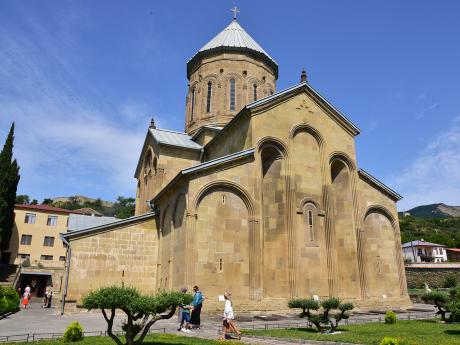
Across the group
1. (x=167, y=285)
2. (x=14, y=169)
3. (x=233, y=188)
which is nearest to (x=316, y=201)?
(x=233, y=188)

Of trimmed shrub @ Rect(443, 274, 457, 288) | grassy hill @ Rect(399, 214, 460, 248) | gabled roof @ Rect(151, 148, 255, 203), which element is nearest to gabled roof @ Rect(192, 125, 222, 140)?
gabled roof @ Rect(151, 148, 255, 203)

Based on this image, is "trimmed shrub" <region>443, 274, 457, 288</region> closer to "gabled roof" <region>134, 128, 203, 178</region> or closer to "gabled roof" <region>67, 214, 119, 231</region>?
"gabled roof" <region>134, 128, 203, 178</region>

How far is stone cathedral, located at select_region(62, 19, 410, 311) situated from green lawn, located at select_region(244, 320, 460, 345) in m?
3.66

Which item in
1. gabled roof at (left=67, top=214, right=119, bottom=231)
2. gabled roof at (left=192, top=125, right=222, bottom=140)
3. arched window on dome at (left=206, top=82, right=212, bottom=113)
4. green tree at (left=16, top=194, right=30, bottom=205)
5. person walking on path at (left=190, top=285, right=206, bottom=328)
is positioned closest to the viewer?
person walking on path at (left=190, top=285, right=206, bottom=328)

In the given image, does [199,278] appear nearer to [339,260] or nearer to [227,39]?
[339,260]

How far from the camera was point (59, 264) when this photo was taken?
3709 cm

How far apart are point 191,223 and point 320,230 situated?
572 cm

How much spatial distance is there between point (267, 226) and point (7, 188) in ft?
85.9

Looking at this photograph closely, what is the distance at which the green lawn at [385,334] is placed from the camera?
752 cm

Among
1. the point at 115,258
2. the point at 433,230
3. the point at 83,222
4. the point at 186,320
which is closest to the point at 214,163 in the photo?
the point at 186,320

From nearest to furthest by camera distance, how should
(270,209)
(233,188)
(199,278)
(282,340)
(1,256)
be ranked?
(282,340) → (199,278) → (233,188) → (270,209) → (1,256)

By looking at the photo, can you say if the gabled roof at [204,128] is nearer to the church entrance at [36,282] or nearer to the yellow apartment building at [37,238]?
the church entrance at [36,282]

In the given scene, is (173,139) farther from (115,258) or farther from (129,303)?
(129,303)

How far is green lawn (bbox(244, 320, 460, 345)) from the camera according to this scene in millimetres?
7522
